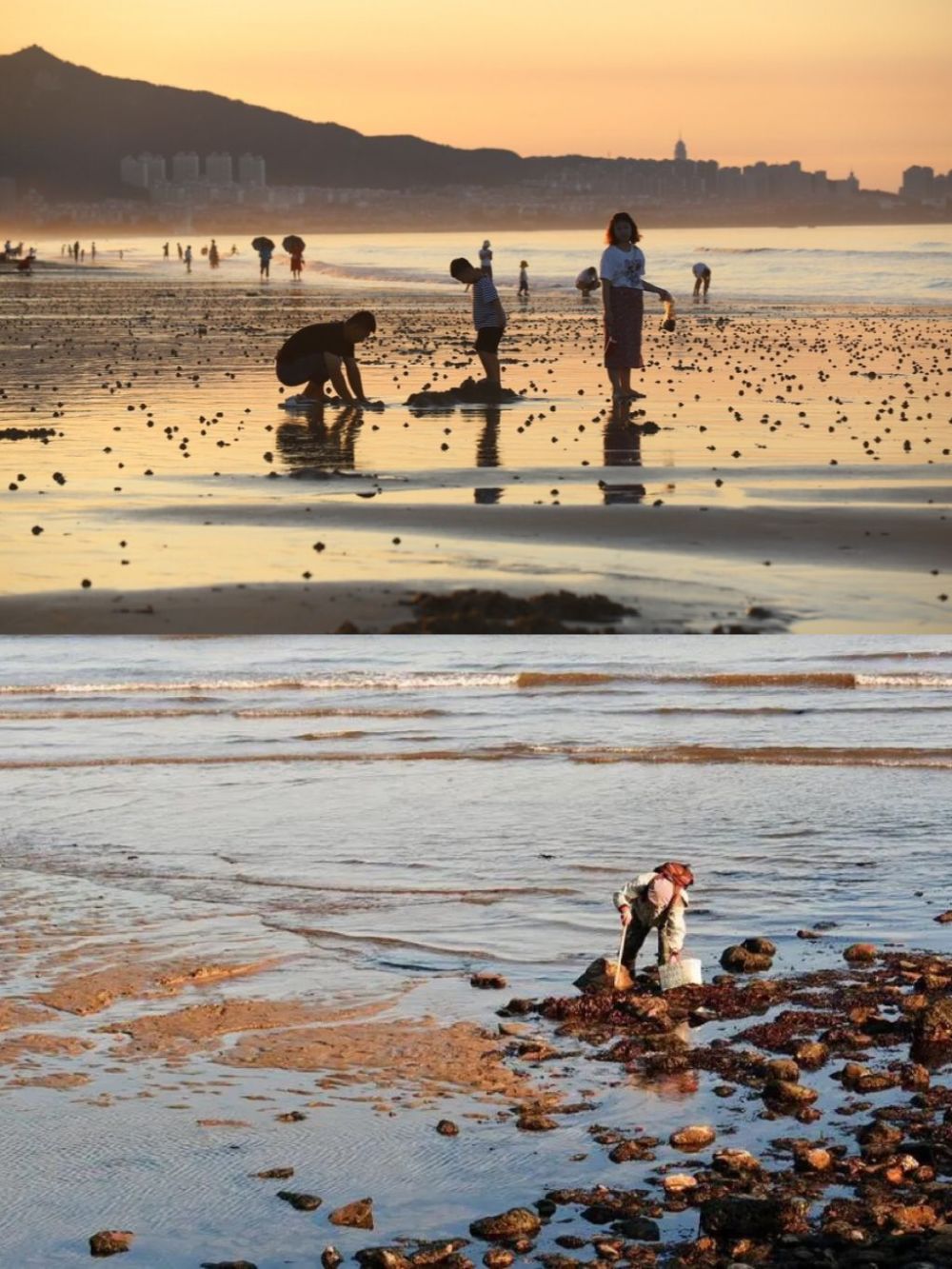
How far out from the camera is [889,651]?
16.7m

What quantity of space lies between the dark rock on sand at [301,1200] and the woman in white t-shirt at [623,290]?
1993cm

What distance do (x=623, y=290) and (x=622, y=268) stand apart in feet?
1.73

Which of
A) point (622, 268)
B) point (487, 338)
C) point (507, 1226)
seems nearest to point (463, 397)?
point (487, 338)

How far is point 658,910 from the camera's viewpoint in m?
9.56

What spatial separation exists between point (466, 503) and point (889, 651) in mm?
7052

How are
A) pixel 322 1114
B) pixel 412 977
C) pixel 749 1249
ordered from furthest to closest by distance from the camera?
pixel 412 977, pixel 322 1114, pixel 749 1249

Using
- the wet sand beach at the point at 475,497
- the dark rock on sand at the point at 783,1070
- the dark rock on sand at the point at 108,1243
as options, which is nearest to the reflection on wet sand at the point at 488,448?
the wet sand beach at the point at 475,497

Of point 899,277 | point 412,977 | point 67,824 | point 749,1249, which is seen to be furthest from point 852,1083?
point 899,277

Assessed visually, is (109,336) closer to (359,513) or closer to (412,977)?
(359,513)

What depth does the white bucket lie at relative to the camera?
9414mm

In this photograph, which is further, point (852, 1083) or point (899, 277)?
point (899, 277)

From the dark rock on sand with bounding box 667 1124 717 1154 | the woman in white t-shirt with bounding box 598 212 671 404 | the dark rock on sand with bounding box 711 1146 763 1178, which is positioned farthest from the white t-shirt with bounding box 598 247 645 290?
the dark rock on sand with bounding box 711 1146 763 1178

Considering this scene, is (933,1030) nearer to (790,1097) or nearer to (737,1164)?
(790,1097)

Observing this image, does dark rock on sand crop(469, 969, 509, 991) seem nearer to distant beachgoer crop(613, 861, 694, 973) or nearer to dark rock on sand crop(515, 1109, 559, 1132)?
distant beachgoer crop(613, 861, 694, 973)
